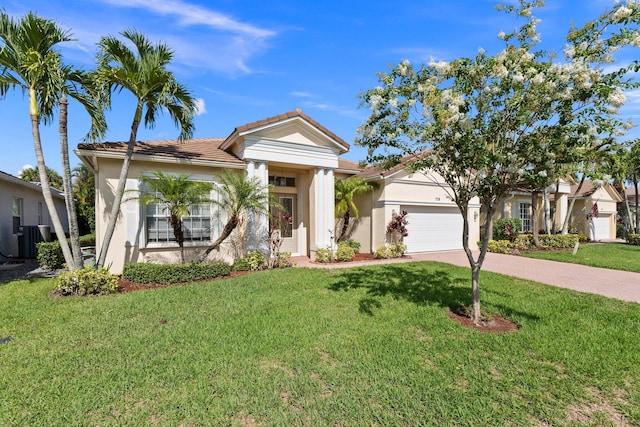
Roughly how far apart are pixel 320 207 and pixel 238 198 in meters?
3.70

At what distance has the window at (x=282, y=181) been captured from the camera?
525 inches

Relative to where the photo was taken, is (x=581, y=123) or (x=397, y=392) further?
(x=581, y=123)

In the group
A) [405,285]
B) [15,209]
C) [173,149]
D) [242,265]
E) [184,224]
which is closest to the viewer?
[405,285]

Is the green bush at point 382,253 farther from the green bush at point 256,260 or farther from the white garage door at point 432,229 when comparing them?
the green bush at point 256,260

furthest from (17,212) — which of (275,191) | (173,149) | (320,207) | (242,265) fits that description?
(320,207)

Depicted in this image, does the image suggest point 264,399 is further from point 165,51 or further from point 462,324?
point 165,51

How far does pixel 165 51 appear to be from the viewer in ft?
27.9

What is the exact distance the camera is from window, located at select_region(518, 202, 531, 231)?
67.2 ft

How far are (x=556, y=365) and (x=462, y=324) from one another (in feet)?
4.96

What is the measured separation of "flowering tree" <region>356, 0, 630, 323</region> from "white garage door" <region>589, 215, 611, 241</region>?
87.5 ft

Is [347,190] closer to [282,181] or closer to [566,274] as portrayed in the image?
[282,181]

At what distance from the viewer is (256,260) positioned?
10492 mm

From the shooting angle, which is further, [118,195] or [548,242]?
[548,242]

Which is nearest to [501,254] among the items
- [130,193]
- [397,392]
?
[397,392]
